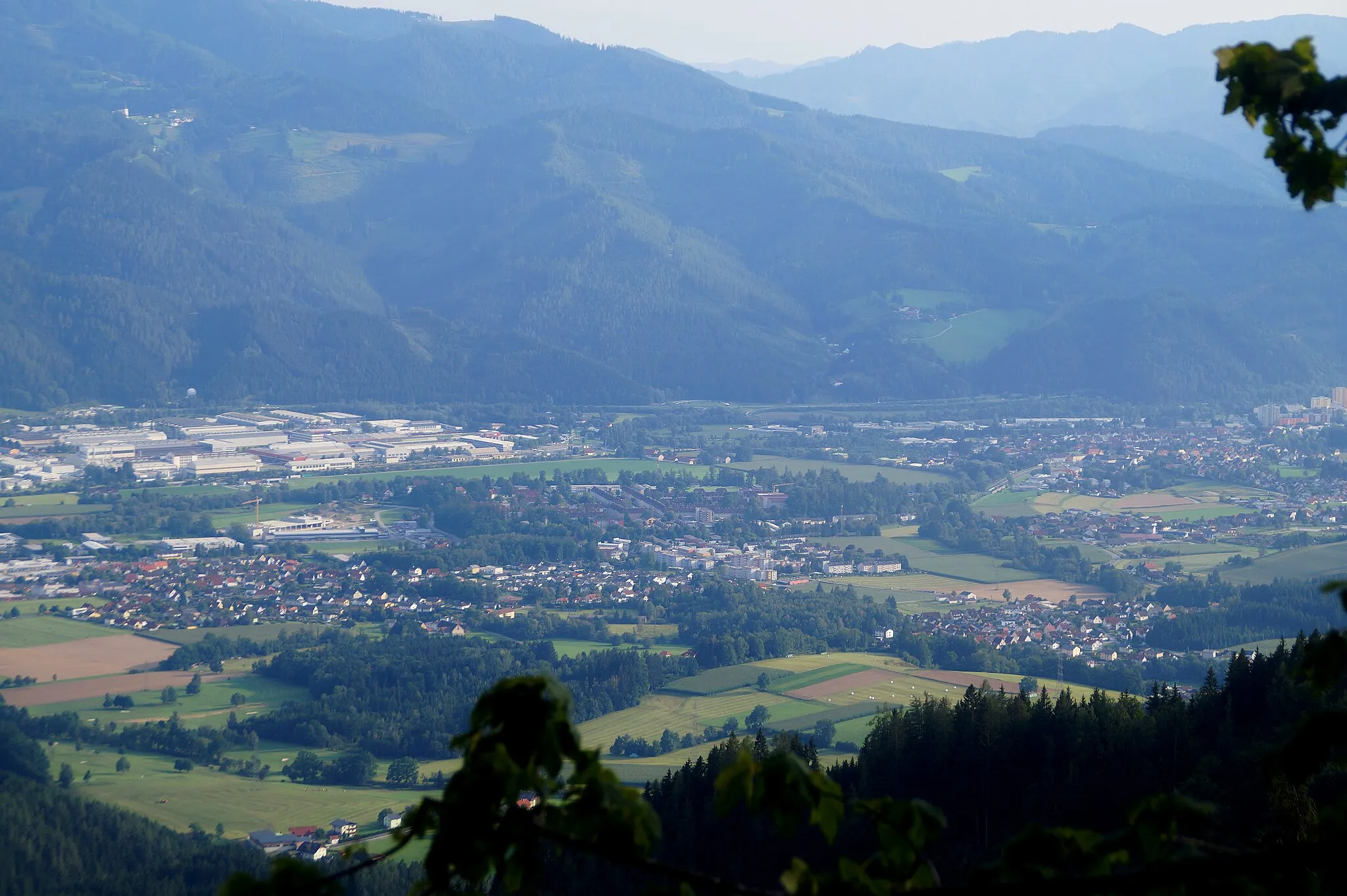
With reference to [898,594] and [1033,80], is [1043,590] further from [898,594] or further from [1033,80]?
[1033,80]

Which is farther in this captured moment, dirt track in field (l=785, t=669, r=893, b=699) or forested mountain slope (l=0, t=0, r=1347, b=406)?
forested mountain slope (l=0, t=0, r=1347, b=406)

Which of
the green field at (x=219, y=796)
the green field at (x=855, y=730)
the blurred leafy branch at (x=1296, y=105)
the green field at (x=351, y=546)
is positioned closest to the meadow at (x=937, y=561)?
the green field at (x=855, y=730)

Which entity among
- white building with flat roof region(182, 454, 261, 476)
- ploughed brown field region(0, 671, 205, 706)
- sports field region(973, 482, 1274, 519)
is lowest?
ploughed brown field region(0, 671, 205, 706)

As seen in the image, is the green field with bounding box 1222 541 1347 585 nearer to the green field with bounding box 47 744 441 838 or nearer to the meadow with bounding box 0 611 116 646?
the green field with bounding box 47 744 441 838

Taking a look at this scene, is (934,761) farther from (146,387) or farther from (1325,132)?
(146,387)

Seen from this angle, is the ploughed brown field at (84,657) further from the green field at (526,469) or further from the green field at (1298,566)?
the green field at (1298,566)

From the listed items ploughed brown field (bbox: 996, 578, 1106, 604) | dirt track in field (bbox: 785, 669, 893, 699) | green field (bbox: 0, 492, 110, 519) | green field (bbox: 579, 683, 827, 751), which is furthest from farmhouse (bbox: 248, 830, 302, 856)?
green field (bbox: 0, 492, 110, 519)

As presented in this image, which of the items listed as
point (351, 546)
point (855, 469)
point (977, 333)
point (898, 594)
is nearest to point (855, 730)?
point (898, 594)
